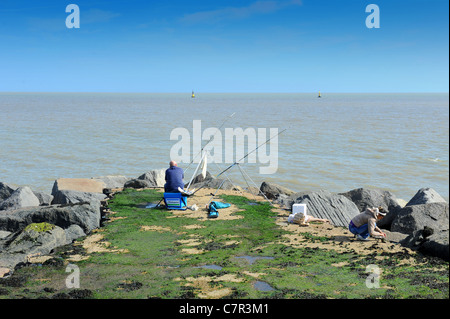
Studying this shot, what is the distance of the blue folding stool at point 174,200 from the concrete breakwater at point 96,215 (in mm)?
2135

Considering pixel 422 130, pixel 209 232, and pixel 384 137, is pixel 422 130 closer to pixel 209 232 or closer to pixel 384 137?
pixel 384 137

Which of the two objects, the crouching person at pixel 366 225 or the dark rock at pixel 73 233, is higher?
the crouching person at pixel 366 225

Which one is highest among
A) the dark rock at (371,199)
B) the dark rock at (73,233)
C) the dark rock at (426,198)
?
the dark rock at (426,198)

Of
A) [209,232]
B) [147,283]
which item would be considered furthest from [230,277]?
[209,232]

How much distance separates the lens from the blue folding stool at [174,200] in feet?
49.1

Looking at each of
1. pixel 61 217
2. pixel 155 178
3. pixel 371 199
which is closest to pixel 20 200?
pixel 61 217

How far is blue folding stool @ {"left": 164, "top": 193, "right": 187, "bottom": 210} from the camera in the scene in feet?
49.1

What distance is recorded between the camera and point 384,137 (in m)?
49.0

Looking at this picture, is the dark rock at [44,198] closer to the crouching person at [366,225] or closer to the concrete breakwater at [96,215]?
the concrete breakwater at [96,215]

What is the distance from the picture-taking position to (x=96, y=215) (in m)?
13.6

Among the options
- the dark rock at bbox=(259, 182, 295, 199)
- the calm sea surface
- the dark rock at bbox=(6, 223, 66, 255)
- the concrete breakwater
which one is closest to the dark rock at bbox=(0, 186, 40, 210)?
the concrete breakwater

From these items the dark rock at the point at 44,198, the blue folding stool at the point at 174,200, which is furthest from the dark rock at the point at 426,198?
the dark rock at the point at 44,198

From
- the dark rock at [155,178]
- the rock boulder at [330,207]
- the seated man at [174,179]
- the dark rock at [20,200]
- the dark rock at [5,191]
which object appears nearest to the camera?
the rock boulder at [330,207]

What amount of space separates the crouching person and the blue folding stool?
18.4ft
